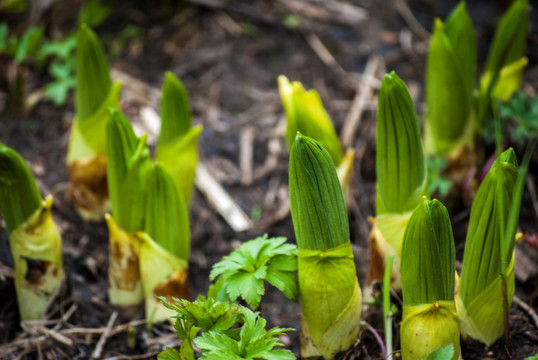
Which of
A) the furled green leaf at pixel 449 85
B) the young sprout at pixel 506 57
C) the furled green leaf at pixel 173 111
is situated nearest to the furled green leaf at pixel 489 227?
the furled green leaf at pixel 449 85

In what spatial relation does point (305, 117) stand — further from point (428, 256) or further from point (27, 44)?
point (27, 44)

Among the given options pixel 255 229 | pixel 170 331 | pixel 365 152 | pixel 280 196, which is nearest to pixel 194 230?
pixel 255 229

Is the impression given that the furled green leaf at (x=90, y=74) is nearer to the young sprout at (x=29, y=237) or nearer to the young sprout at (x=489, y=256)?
the young sprout at (x=29, y=237)

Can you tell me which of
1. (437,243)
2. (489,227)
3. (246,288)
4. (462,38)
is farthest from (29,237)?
(462,38)

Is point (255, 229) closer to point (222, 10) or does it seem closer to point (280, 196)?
point (280, 196)

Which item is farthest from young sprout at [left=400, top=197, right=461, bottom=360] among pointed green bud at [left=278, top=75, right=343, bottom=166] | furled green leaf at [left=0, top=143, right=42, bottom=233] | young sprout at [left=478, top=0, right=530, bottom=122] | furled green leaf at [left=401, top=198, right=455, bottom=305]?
furled green leaf at [left=0, top=143, right=42, bottom=233]

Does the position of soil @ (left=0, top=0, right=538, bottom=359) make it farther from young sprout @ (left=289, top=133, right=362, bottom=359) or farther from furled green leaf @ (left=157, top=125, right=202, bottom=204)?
furled green leaf @ (left=157, top=125, right=202, bottom=204)
